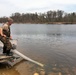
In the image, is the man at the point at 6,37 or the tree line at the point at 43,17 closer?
the man at the point at 6,37

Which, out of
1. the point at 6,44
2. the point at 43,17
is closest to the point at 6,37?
the point at 6,44

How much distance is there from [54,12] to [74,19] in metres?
22.4

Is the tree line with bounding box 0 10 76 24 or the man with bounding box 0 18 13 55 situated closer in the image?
the man with bounding box 0 18 13 55

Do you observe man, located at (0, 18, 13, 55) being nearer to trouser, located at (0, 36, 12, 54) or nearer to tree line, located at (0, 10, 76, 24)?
trouser, located at (0, 36, 12, 54)

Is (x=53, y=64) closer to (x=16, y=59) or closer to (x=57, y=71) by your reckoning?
(x=57, y=71)

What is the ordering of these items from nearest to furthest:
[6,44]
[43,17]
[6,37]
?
[6,37], [6,44], [43,17]

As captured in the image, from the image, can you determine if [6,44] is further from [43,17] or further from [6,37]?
[43,17]

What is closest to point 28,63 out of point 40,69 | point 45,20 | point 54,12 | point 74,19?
point 40,69

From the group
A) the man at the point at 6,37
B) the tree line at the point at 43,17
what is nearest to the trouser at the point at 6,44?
the man at the point at 6,37

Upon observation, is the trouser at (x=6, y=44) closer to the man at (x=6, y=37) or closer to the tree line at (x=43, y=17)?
the man at (x=6, y=37)

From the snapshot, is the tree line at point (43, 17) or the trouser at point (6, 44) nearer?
the trouser at point (6, 44)

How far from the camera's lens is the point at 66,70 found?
26.7ft

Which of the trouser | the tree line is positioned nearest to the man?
the trouser

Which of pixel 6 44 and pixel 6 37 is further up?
pixel 6 37
